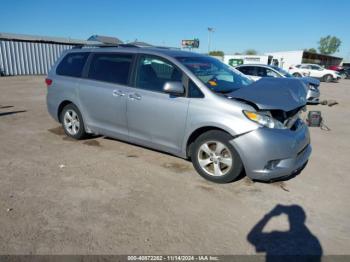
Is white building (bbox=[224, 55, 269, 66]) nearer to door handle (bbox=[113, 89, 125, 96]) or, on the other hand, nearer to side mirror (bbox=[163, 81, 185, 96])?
door handle (bbox=[113, 89, 125, 96])

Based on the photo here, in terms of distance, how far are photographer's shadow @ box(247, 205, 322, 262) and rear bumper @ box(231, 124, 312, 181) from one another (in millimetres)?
623

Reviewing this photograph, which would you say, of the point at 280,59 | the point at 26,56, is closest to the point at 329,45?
the point at 280,59

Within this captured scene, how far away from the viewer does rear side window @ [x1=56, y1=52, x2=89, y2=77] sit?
17.3 ft

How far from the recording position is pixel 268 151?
3416 mm

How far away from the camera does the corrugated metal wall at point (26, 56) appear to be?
19797 mm

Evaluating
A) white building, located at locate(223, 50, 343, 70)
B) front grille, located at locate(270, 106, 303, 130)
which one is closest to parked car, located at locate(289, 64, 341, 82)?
white building, located at locate(223, 50, 343, 70)

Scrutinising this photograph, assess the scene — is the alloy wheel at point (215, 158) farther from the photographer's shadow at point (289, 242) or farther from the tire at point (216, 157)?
the photographer's shadow at point (289, 242)

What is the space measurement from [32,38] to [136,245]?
23.9 m

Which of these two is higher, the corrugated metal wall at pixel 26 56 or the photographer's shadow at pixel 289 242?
the corrugated metal wall at pixel 26 56

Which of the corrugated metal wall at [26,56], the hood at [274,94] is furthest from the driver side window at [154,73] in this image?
the corrugated metal wall at [26,56]

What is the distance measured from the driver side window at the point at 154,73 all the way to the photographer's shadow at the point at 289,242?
2.33m

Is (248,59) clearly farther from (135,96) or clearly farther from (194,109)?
(194,109)

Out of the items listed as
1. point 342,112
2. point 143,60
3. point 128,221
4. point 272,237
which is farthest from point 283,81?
point 342,112

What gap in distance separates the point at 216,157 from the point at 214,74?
1.38 metres
